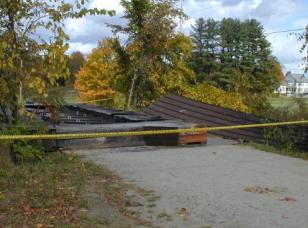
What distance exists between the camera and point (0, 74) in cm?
661

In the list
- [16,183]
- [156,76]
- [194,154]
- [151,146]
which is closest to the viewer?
[16,183]

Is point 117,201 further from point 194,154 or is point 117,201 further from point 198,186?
point 194,154

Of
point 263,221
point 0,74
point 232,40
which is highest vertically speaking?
point 232,40

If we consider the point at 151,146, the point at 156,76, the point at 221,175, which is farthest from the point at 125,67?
the point at 221,175

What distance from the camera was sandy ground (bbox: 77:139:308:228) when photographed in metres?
5.96

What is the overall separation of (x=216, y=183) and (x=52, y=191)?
240cm

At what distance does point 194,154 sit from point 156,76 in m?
10.8

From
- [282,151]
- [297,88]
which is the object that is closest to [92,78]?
[297,88]

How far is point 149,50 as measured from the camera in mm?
20828

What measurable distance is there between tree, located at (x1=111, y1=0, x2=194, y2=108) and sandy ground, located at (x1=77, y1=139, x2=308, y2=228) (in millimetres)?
9513

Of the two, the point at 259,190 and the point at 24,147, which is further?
the point at 24,147

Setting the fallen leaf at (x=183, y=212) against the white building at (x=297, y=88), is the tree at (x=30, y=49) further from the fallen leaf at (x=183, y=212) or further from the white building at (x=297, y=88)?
the white building at (x=297, y=88)

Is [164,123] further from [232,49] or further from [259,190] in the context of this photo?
[232,49]

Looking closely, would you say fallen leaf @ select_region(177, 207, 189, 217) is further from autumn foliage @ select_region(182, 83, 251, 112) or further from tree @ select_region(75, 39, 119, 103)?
tree @ select_region(75, 39, 119, 103)
